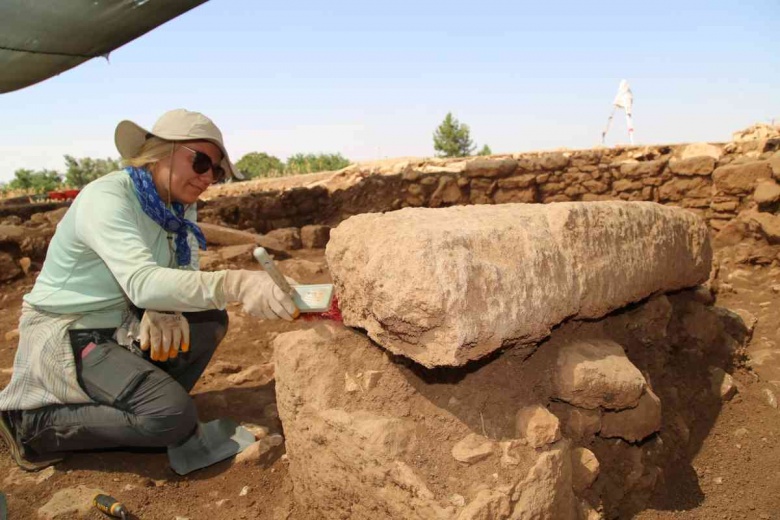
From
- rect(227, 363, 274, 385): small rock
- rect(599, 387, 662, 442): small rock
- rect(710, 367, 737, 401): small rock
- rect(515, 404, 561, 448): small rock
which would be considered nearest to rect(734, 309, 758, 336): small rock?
rect(710, 367, 737, 401): small rock

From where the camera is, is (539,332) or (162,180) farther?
(162,180)

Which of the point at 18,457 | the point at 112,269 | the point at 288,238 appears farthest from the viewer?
the point at 288,238

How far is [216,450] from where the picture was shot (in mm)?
2076

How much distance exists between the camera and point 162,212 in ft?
6.91

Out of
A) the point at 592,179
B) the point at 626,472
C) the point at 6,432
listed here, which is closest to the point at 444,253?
the point at 626,472

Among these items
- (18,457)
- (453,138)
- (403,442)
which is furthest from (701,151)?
(453,138)

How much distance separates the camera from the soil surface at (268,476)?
5.72 feet

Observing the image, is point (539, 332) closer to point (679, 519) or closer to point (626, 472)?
point (626, 472)

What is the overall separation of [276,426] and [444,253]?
1.46 meters

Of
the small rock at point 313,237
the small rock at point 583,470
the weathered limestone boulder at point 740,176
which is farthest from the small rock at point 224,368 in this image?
the weathered limestone boulder at point 740,176

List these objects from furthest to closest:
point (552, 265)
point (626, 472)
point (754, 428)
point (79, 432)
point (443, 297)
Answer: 1. point (754, 428)
2. point (79, 432)
3. point (626, 472)
4. point (552, 265)
5. point (443, 297)

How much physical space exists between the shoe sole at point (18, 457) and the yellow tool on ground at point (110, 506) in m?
0.41

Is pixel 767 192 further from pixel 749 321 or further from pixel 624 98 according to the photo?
pixel 624 98

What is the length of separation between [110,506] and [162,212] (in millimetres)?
1078
